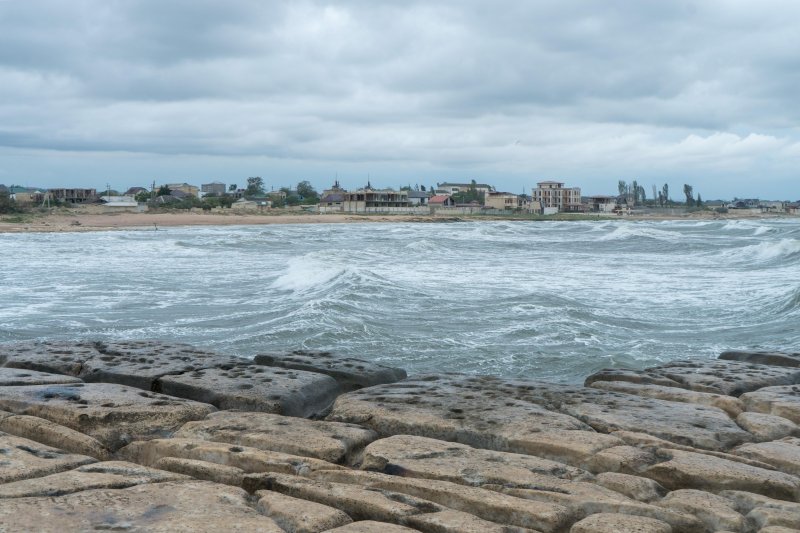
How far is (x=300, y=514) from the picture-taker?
348 centimetres

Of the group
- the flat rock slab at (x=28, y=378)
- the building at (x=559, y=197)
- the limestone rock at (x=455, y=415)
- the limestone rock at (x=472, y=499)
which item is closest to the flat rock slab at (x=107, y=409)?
the flat rock slab at (x=28, y=378)

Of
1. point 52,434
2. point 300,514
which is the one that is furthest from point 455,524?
point 52,434

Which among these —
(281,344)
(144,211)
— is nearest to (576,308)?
(281,344)

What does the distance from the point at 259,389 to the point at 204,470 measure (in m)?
1.89

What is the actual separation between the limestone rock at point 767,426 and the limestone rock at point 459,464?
1.69m

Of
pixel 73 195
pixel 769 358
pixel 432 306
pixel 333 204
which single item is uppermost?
pixel 73 195

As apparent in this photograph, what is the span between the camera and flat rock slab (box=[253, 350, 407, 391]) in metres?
6.95

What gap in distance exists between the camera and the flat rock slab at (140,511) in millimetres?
3264

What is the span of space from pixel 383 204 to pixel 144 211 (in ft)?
101

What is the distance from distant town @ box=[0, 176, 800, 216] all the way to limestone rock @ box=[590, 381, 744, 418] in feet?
230

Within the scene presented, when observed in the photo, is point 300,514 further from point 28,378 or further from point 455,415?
point 28,378

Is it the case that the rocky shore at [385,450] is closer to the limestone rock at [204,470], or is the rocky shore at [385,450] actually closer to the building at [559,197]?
the limestone rock at [204,470]

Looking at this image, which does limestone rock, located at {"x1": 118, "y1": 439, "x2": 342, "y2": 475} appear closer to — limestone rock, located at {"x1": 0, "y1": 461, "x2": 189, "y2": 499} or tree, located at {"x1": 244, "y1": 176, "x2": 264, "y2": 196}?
limestone rock, located at {"x1": 0, "y1": 461, "x2": 189, "y2": 499}

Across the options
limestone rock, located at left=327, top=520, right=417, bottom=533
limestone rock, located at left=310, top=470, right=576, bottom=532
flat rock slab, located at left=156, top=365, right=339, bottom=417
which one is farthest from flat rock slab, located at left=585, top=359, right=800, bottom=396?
limestone rock, located at left=327, top=520, right=417, bottom=533
